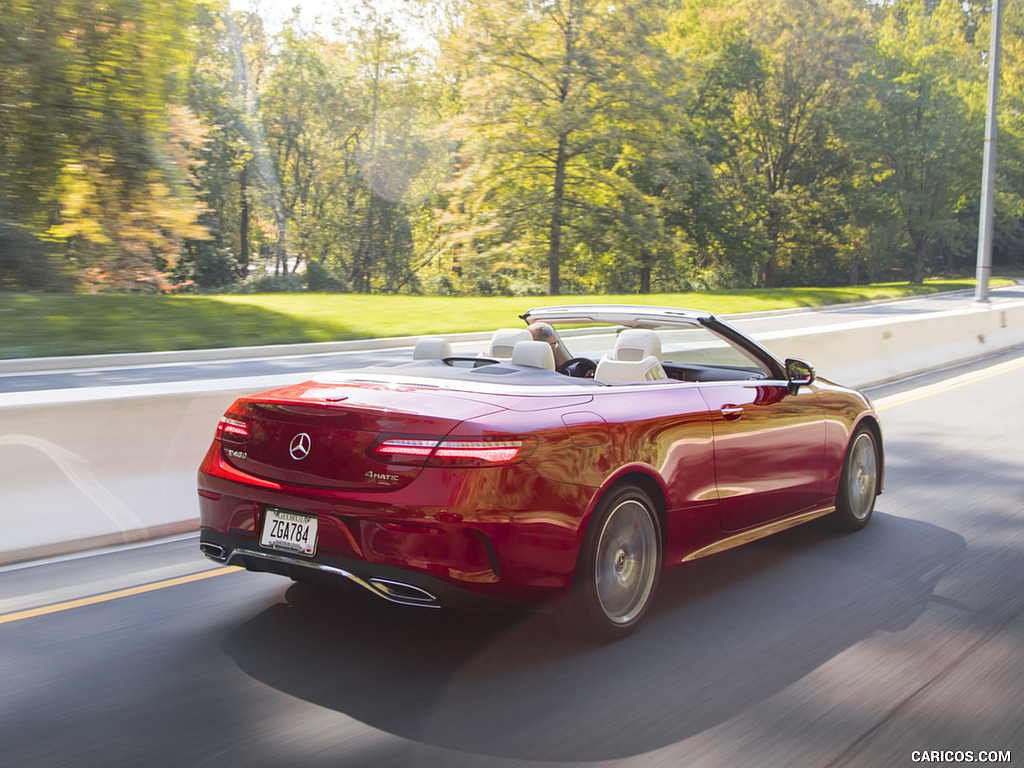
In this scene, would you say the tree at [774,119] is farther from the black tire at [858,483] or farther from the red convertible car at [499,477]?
the red convertible car at [499,477]

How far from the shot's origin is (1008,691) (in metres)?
3.97

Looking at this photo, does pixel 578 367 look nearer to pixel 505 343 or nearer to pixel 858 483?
pixel 505 343

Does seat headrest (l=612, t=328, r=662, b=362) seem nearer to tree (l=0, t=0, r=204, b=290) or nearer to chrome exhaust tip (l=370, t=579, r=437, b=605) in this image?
chrome exhaust tip (l=370, t=579, r=437, b=605)

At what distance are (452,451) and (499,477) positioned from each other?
0.21m

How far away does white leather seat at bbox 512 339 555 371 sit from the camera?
484 cm

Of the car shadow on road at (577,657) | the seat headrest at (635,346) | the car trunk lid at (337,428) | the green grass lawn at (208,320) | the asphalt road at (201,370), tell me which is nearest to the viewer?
the car shadow on road at (577,657)

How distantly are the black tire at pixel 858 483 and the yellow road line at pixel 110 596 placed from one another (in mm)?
3676

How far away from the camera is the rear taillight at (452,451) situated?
3969 mm

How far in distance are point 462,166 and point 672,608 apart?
42.5m

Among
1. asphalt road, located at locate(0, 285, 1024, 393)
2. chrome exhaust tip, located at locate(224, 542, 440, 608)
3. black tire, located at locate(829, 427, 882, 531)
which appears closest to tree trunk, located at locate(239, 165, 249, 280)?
asphalt road, located at locate(0, 285, 1024, 393)

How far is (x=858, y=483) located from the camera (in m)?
6.64

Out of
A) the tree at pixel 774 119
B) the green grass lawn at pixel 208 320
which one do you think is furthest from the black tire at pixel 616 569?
the tree at pixel 774 119

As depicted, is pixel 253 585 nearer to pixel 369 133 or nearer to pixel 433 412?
pixel 433 412

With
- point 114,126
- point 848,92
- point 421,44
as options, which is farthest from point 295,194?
point 114,126
